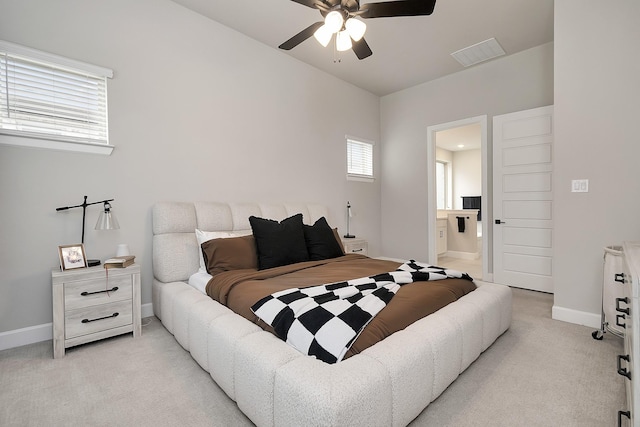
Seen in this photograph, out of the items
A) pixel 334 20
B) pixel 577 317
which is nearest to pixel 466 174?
pixel 577 317

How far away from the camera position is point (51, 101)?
2.37 m

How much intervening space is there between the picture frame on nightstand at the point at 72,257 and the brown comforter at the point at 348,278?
987 mm

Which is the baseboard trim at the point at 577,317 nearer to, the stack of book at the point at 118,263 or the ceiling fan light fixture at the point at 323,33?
the ceiling fan light fixture at the point at 323,33

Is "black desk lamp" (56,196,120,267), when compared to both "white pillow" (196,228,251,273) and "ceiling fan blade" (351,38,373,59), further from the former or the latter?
"ceiling fan blade" (351,38,373,59)

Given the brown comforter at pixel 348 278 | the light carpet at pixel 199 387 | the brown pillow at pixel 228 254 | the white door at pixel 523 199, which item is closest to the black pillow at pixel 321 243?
the brown comforter at pixel 348 278

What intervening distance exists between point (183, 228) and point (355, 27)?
7.43 feet

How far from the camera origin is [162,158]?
2908mm

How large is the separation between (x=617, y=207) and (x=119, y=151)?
428 cm

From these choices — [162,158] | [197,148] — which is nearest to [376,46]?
[197,148]

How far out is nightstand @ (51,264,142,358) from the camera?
2084mm

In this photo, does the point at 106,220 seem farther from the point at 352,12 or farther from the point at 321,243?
the point at 352,12

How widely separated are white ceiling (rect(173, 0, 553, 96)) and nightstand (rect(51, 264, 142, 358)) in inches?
105

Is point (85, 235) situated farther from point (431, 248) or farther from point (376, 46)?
point (431, 248)

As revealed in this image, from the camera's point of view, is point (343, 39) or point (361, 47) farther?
point (361, 47)
